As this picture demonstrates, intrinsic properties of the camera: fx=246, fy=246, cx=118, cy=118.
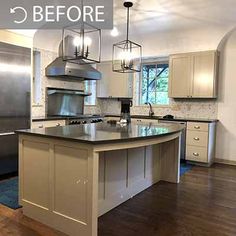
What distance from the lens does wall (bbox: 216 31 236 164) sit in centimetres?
502

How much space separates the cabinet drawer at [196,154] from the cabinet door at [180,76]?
114cm

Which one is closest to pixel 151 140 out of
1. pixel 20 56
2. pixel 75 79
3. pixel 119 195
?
pixel 119 195

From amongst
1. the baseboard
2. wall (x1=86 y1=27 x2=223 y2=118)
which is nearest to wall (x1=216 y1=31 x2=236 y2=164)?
the baseboard

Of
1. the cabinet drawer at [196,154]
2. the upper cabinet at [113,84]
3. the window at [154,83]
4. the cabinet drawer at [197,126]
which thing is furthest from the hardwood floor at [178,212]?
the upper cabinet at [113,84]

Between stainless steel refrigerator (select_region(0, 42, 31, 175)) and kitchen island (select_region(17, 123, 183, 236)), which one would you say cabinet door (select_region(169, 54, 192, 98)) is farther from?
stainless steel refrigerator (select_region(0, 42, 31, 175))

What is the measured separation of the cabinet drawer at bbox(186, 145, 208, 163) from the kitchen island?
7.11 ft

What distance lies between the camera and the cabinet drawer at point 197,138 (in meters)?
4.81

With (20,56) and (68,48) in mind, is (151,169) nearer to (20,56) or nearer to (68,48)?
(20,56)

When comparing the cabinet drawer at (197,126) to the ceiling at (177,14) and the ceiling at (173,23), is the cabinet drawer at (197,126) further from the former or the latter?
the ceiling at (177,14)

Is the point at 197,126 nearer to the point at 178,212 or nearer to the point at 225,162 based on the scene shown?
the point at 225,162

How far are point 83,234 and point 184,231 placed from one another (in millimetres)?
961

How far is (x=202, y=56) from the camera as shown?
5031mm

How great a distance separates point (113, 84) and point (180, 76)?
186 centimetres

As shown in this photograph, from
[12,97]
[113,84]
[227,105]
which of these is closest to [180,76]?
[227,105]
